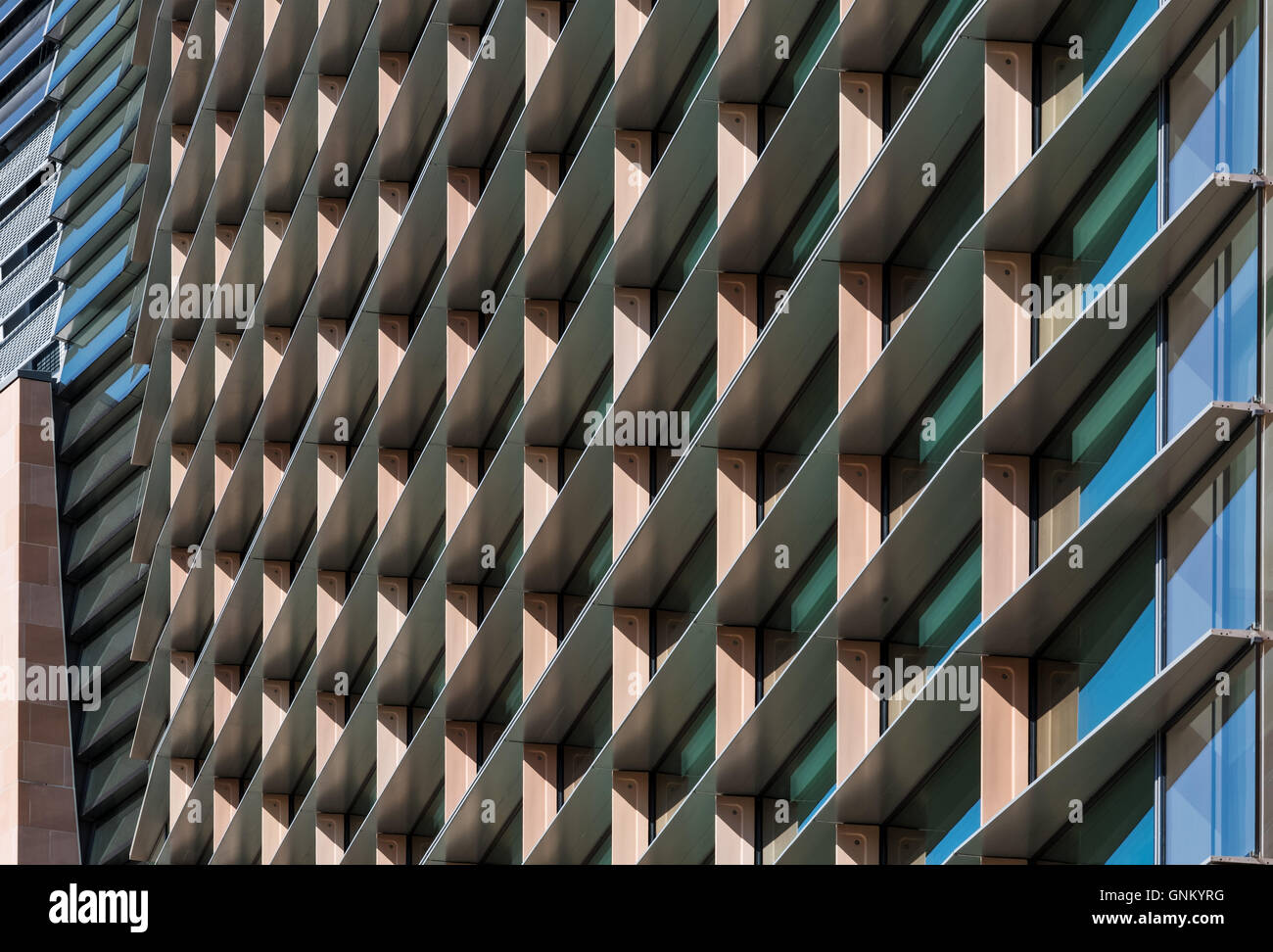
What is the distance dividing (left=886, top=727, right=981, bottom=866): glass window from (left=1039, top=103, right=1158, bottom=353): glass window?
12.8ft

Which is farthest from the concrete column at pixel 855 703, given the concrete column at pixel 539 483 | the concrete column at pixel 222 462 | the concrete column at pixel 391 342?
the concrete column at pixel 222 462

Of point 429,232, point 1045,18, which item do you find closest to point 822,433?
point 1045,18

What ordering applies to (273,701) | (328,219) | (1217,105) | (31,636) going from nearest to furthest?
(1217,105)
(328,219)
(273,701)
(31,636)

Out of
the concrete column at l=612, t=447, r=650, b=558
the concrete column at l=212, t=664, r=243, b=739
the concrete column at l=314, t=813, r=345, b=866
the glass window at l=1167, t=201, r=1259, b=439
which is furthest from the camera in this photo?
the concrete column at l=212, t=664, r=243, b=739

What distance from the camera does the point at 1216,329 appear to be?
52.3 feet

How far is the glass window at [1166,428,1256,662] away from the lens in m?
15.3

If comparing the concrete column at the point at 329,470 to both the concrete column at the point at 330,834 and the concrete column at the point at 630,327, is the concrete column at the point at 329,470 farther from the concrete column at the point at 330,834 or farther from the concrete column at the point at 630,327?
the concrete column at the point at 630,327

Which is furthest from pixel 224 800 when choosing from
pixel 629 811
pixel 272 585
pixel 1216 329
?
pixel 1216 329

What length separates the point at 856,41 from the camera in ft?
69.4

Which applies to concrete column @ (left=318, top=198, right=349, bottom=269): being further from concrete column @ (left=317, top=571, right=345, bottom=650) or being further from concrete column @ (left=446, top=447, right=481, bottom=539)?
concrete column @ (left=446, top=447, right=481, bottom=539)

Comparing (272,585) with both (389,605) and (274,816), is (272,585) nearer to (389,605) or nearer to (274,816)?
(274,816)

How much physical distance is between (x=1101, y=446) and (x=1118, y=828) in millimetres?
2998

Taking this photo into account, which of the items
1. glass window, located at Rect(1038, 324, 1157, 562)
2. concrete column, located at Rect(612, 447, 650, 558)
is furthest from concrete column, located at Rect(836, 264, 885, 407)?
concrete column, located at Rect(612, 447, 650, 558)
